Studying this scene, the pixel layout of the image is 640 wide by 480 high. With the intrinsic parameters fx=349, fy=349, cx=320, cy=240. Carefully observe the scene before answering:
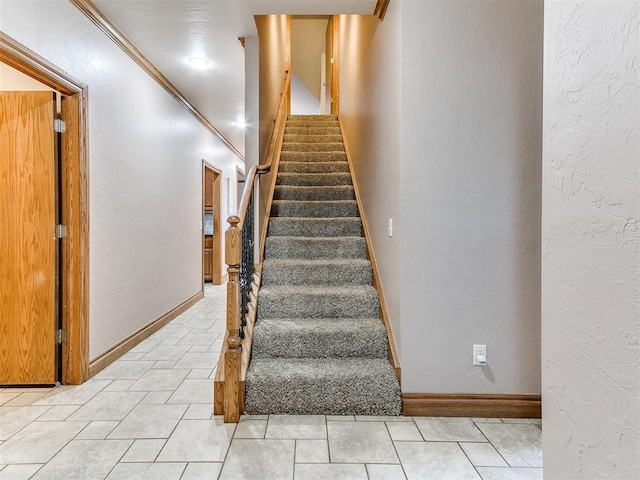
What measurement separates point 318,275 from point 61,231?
1830 millimetres

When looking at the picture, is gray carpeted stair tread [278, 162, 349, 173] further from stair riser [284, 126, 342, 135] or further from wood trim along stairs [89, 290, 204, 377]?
wood trim along stairs [89, 290, 204, 377]

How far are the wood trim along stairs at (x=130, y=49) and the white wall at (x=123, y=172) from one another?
5cm

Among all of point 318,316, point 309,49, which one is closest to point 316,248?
point 318,316

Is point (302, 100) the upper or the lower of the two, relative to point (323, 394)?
upper

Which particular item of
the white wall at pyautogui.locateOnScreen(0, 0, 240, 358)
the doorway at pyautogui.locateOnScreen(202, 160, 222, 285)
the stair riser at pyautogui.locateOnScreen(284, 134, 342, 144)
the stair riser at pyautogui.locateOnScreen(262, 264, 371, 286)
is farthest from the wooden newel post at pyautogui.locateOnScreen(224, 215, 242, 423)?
the doorway at pyautogui.locateOnScreen(202, 160, 222, 285)

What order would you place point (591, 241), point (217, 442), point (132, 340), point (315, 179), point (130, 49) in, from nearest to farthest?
point (591, 241) < point (217, 442) < point (130, 49) < point (132, 340) < point (315, 179)

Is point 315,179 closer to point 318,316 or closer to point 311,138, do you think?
point 311,138

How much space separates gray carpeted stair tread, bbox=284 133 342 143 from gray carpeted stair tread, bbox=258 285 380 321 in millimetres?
3069

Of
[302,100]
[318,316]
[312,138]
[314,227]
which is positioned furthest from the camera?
Result: [302,100]

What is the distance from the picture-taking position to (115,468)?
155 centimetres

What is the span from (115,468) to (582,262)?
1934mm

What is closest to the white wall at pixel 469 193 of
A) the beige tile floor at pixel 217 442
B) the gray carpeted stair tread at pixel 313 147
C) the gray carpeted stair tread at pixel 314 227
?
the beige tile floor at pixel 217 442

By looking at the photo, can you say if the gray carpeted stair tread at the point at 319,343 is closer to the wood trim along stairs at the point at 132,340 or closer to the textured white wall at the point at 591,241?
the wood trim along stairs at the point at 132,340

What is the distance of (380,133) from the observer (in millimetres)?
2518
